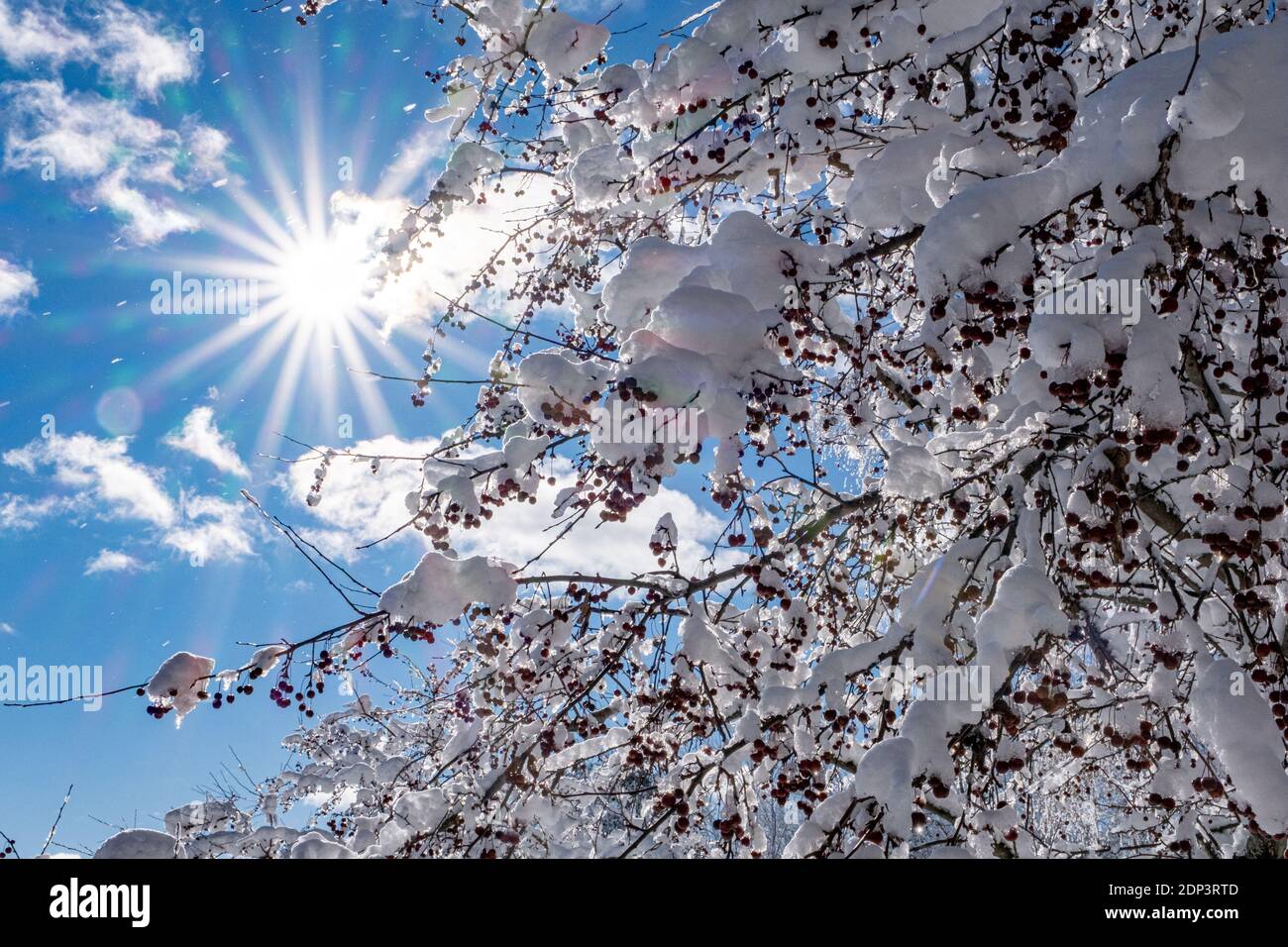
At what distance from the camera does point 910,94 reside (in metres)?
4.42

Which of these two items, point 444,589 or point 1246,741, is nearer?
point 1246,741

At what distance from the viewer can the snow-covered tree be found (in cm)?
241

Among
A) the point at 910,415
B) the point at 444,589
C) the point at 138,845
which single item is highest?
the point at 910,415

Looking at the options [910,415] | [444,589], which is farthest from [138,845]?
[910,415]

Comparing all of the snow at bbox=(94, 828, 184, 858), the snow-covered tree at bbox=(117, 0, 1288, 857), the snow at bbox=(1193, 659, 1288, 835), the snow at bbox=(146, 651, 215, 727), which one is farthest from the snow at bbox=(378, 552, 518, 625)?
the snow at bbox=(1193, 659, 1288, 835)

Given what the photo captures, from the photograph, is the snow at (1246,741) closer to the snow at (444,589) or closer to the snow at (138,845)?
the snow at (444,589)

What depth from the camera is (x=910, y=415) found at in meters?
4.97

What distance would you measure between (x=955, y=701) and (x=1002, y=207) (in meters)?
1.74
